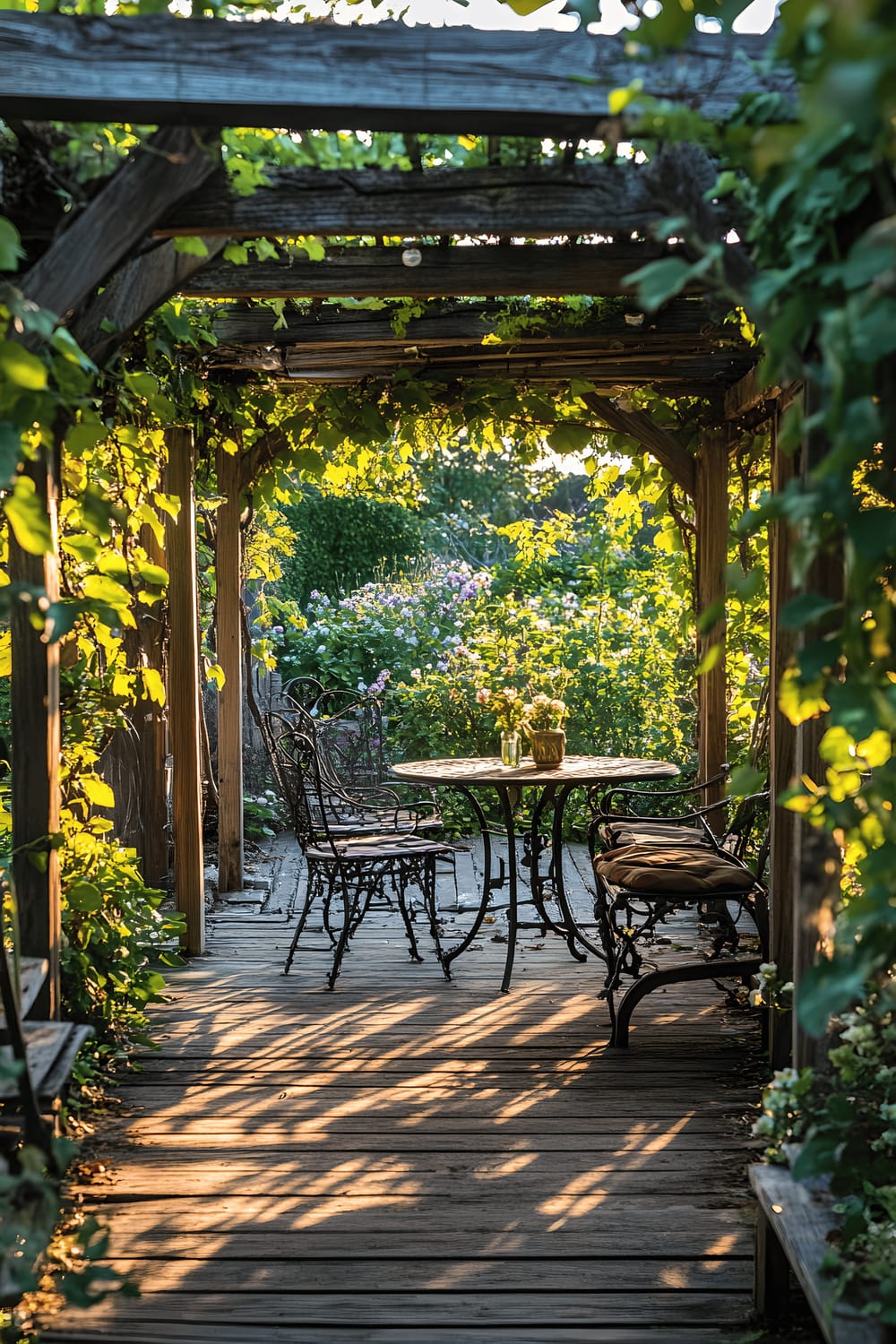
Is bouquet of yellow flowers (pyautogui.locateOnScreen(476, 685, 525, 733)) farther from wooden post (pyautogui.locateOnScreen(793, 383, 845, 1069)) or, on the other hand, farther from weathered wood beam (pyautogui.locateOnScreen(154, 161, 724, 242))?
weathered wood beam (pyautogui.locateOnScreen(154, 161, 724, 242))

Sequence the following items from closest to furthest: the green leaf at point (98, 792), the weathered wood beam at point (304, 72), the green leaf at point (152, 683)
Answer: the weathered wood beam at point (304, 72) → the green leaf at point (98, 792) → the green leaf at point (152, 683)

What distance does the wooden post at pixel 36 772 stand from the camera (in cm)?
269

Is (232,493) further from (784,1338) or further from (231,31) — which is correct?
(784,1338)

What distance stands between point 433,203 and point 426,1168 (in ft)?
7.39

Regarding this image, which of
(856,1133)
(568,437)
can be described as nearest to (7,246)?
(856,1133)

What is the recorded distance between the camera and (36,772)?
2.73 meters

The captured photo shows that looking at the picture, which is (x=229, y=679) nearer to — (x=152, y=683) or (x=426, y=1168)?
(x=152, y=683)

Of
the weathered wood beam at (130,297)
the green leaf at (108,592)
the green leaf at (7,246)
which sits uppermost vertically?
the weathered wood beam at (130,297)

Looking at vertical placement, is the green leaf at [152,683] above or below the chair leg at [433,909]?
above

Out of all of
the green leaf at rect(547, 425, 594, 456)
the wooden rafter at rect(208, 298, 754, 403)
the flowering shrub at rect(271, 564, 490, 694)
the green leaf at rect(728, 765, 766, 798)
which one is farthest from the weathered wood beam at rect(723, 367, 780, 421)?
the flowering shrub at rect(271, 564, 490, 694)

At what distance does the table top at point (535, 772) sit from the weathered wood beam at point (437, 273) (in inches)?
68.9

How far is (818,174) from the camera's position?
1758 mm

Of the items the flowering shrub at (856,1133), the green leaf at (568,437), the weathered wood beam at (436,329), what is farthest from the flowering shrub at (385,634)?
the flowering shrub at (856,1133)

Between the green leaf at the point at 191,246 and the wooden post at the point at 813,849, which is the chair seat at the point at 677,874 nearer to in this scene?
the wooden post at the point at 813,849
